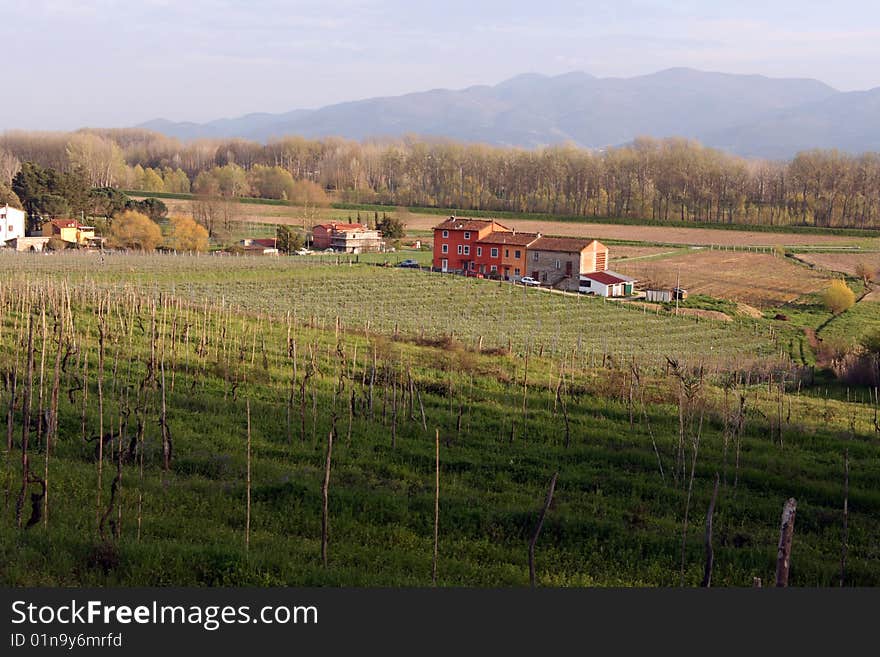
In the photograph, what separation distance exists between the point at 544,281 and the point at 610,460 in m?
37.8

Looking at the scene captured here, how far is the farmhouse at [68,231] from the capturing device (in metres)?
55.9

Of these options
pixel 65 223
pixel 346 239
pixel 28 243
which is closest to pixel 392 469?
pixel 28 243

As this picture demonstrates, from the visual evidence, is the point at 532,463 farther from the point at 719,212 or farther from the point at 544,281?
the point at 719,212

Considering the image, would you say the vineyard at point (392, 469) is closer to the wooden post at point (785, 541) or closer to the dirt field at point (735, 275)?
the wooden post at point (785, 541)

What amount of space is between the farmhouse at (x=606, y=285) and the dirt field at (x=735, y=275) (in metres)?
4.52

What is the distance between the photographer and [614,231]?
85.1 metres

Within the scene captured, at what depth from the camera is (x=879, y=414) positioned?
19.2 meters

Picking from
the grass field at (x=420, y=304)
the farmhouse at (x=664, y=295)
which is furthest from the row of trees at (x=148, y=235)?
the farmhouse at (x=664, y=295)

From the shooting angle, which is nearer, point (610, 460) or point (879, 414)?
point (610, 460)

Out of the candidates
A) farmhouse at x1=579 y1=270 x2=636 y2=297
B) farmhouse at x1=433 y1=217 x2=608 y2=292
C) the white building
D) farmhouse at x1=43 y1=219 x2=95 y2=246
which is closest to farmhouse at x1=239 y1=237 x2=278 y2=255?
farmhouse at x1=43 y1=219 x2=95 y2=246

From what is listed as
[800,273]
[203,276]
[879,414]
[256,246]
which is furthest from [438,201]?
[879,414]

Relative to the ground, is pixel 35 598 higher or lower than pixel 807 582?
higher

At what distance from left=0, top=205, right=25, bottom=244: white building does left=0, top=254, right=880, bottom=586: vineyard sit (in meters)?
35.7

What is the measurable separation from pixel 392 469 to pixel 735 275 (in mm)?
49125
